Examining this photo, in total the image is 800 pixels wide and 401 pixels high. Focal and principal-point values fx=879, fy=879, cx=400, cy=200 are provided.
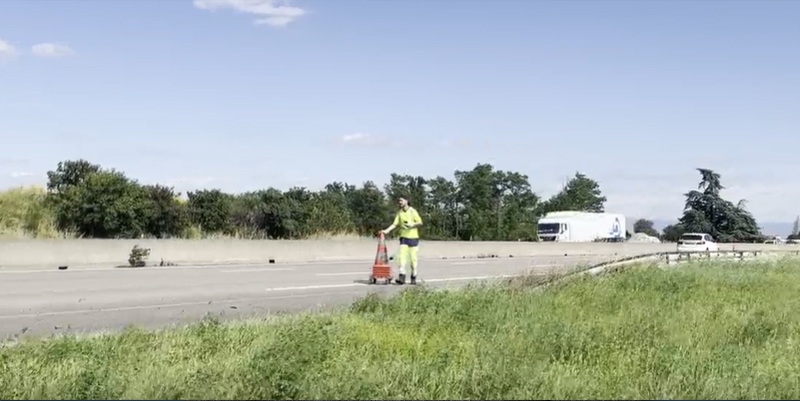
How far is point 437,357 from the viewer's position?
7777 mm

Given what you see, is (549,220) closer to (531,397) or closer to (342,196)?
(342,196)

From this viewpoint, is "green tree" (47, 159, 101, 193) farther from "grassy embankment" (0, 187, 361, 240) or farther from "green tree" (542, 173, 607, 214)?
"green tree" (542, 173, 607, 214)

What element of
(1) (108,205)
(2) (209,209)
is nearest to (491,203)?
(2) (209,209)

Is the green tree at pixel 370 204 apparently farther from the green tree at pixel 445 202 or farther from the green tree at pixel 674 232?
the green tree at pixel 674 232

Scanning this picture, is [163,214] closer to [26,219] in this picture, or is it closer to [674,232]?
[26,219]

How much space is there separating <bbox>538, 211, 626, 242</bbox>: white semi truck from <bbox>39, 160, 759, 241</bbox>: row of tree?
953 centimetres

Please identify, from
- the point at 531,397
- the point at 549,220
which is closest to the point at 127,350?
the point at 531,397

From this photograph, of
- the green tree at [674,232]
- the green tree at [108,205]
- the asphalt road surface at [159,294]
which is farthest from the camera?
the green tree at [674,232]

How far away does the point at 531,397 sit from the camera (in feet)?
20.6

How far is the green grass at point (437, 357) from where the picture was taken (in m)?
6.44

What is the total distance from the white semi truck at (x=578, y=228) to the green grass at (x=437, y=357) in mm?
57327

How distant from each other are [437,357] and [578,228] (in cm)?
6350

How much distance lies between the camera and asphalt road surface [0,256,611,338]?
37.7ft

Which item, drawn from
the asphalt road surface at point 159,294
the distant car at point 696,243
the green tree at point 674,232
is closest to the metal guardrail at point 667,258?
the asphalt road surface at point 159,294
